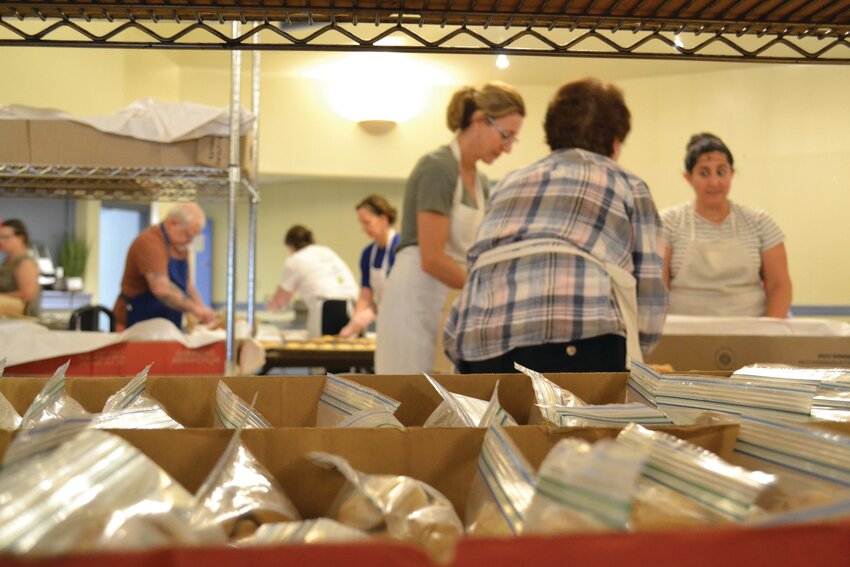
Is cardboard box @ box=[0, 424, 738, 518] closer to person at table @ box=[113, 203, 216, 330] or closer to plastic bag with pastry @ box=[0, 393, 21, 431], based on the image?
plastic bag with pastry @ box=[0, 393, 21, 431]

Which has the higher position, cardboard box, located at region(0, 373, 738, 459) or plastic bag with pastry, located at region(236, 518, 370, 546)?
cardboard box, located at region(0, 373, 738, 459)

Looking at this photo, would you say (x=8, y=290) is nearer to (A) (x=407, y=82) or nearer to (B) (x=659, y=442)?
(B) (x=659, y=442)

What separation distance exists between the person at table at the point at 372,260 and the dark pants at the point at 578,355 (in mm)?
2275

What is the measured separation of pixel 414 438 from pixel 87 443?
173mm

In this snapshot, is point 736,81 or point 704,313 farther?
point 736,81

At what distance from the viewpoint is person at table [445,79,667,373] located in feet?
4.37

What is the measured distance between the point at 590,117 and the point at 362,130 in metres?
4.89

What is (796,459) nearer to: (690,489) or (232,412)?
(690,489)

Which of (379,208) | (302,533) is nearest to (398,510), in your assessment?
(302,533)

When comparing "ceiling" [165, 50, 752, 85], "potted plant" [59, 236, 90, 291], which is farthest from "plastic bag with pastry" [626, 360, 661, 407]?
"ceiling" [165, 50, 752, 85]

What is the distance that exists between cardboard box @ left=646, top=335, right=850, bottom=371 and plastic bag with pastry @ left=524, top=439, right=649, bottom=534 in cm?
135

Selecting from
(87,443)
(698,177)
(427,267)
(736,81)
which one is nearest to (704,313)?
(698,177)

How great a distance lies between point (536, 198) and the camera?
139 cm

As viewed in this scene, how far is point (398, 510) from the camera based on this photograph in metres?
0.40
